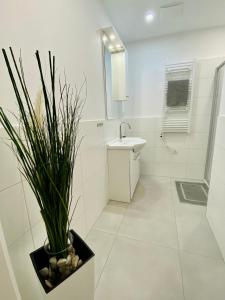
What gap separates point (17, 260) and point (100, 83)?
69.6 inches

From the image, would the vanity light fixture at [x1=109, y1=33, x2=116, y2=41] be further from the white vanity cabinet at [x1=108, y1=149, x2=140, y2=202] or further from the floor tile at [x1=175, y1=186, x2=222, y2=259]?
the floor tile at [x1=175, y1=186, x2=222, y2=259]

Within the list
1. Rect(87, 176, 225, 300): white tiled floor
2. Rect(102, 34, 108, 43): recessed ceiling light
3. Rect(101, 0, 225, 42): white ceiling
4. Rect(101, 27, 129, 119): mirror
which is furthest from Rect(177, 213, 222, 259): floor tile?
Rect(101, 0, 225, 42): white ceiling

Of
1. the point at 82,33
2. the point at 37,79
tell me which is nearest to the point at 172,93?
the point at 82,33

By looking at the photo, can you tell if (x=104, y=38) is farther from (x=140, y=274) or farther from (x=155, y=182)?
(x=140, y=274)

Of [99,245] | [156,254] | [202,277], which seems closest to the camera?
[202,277]

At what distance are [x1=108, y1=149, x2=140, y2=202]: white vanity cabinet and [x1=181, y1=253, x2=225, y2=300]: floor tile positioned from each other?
949mm

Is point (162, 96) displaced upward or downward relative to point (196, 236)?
upward

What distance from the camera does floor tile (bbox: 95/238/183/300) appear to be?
107cm

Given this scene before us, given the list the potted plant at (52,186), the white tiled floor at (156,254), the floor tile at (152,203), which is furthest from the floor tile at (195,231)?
the potted plant at (52,186)

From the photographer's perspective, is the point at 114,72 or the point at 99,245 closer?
the point at 99,245

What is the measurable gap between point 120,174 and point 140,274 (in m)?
1.09

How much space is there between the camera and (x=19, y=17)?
0.83 m

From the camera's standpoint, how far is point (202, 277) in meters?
1.16

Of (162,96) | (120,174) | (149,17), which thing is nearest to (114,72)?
(149,17)
